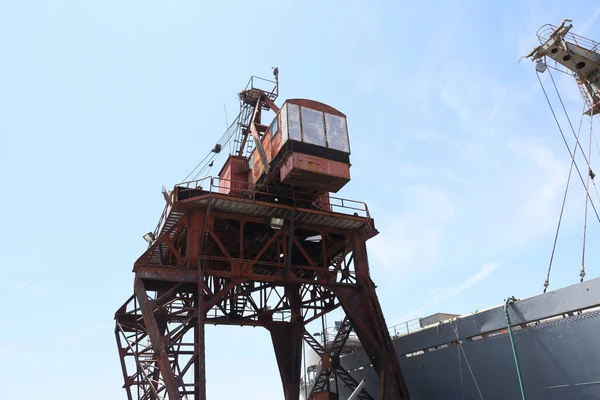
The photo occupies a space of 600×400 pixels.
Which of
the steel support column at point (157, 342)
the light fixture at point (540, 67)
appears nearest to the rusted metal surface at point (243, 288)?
the steel support column at point (157, 342)

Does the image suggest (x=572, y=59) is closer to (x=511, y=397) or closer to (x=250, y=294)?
(x=511, y=397)

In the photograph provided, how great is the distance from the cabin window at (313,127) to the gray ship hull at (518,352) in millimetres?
10281

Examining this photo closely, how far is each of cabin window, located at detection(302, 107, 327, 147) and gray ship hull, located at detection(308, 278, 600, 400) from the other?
10281 mm

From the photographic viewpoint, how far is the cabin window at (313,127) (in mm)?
24125

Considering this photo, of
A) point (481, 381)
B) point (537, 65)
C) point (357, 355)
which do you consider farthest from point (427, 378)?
point (537, 65)

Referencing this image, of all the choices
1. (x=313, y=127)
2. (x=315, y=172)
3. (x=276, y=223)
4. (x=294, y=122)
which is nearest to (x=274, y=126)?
(x=294, y=122)

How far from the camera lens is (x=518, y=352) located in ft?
66.4

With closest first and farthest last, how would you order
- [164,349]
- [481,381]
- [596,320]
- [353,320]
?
[596,320]
[164,349]
[481,381]
[353,320]

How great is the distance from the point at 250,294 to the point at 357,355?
7332 millimetres

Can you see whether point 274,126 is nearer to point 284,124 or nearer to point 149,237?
point 284,124

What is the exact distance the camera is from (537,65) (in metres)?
26.1

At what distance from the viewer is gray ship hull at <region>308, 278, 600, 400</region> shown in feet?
59.5

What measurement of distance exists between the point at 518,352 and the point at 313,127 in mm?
12936

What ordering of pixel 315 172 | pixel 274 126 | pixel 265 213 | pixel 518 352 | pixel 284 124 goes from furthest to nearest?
pixel 274 126 < pixel 265 213 < pixel 284 124 < pixel 315 172 < pixel 518 352
